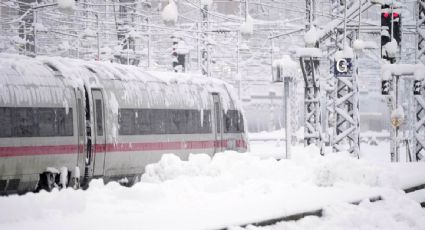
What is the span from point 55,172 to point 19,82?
2.26 m

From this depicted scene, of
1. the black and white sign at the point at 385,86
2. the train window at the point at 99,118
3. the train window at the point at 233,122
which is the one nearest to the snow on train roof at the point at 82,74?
the train window at the point at 99,118

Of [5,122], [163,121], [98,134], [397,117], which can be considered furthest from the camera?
[397,117]

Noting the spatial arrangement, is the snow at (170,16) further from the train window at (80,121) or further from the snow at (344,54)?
the snow at (344,54)

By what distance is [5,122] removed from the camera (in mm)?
14977

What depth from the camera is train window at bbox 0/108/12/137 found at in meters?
14.9

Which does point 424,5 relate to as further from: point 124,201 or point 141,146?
point 124,201

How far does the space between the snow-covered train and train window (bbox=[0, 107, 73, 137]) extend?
0.07 feet

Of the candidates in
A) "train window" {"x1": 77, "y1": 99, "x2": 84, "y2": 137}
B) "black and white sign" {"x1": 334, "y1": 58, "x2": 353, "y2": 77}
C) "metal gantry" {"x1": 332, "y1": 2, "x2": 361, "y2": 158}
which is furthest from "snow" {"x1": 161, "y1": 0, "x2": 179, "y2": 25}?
"metal gantry" {"x1": 332, "y1": 2, "x2": 361, "y2": 158}

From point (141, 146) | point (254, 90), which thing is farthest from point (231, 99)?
point (254, 90)

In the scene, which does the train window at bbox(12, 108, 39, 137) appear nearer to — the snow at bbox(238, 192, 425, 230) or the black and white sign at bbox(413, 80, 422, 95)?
the snow at bbox(238, 192, 425, 230)

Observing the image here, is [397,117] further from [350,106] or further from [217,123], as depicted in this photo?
[217,123]

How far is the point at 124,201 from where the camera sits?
12.1 m

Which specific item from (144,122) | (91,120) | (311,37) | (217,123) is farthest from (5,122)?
(311,37)

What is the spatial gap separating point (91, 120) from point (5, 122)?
261 centimetres
